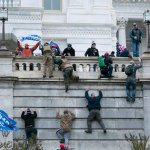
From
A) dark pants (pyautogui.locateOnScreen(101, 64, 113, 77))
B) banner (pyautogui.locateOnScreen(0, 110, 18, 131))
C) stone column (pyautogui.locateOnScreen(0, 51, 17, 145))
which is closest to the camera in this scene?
banner (pyautogui.locateOnScreen(0, 110, 18, 131))

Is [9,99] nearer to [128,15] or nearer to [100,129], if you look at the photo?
[100,129]

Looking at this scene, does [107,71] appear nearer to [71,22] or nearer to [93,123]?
[93,123]

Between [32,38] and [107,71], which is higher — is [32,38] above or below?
above

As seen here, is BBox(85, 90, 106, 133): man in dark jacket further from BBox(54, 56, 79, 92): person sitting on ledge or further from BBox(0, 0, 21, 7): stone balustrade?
BBox(0, 0, 21, 7): stone balustrade

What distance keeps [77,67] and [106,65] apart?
56.2 inches

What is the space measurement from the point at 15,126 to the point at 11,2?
789 inches

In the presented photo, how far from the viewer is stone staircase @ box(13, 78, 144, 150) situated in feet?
155

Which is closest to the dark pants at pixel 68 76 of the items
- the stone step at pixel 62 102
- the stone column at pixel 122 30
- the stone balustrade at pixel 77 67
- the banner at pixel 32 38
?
the stone balustrade at pixel 77 67

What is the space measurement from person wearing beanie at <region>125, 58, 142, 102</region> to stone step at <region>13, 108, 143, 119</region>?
1.89 feet

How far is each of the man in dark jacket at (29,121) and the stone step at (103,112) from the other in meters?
0.32

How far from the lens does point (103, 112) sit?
156ft

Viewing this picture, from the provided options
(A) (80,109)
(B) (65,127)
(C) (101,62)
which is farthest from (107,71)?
(B) (65,127)

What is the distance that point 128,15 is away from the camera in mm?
77562

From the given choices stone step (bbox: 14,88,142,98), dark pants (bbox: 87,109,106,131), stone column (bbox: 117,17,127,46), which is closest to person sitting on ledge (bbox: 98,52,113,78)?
stone step (bbox: 14,88,142,98)
